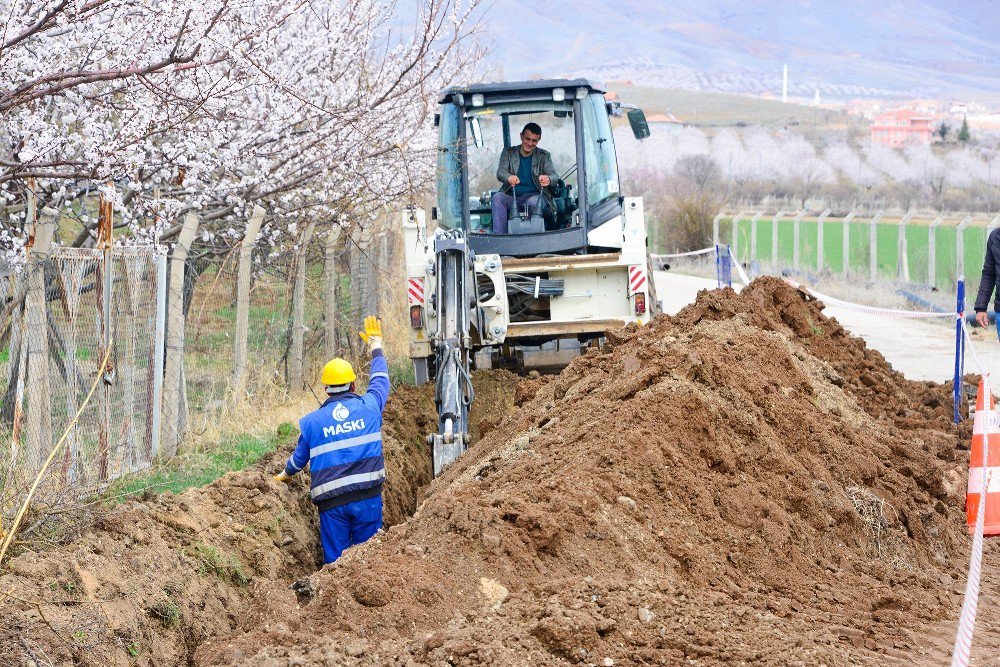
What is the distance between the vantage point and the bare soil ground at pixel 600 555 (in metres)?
5.32

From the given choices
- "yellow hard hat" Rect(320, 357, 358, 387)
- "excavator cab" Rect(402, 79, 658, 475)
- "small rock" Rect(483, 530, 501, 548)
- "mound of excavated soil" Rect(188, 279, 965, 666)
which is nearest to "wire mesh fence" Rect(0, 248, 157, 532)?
"yellow hard hat" Rect(320, 357, 358, 387)

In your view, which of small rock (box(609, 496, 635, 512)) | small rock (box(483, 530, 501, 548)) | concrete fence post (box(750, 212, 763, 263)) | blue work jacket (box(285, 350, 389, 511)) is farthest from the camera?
concrete fence post (box(750, 212, 763, 263))

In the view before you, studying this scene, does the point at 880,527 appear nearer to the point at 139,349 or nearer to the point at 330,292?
the point at 139,349

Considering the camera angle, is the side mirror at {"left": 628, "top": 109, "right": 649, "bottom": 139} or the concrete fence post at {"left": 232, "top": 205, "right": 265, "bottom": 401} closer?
the concrete fence post at {"left": 232, "top": 205, "right": 265, "bottom": 401}

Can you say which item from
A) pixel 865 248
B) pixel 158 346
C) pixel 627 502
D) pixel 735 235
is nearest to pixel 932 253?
pixel 865 248

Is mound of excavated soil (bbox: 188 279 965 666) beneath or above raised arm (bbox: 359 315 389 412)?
beneath

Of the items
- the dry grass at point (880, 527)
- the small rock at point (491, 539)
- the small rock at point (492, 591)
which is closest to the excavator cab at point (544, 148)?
the dry grass at point (880, 527)

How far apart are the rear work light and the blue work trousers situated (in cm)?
404

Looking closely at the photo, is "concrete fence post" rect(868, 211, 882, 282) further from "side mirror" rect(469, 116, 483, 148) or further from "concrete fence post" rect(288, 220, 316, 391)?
"side mirror" rect(469, 116, 483, 148)

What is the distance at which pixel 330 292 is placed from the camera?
13.8m

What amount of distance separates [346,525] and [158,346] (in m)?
2.40

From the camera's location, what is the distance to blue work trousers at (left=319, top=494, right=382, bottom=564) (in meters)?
8.22

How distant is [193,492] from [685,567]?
10.9ft

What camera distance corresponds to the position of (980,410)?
27.0ft
